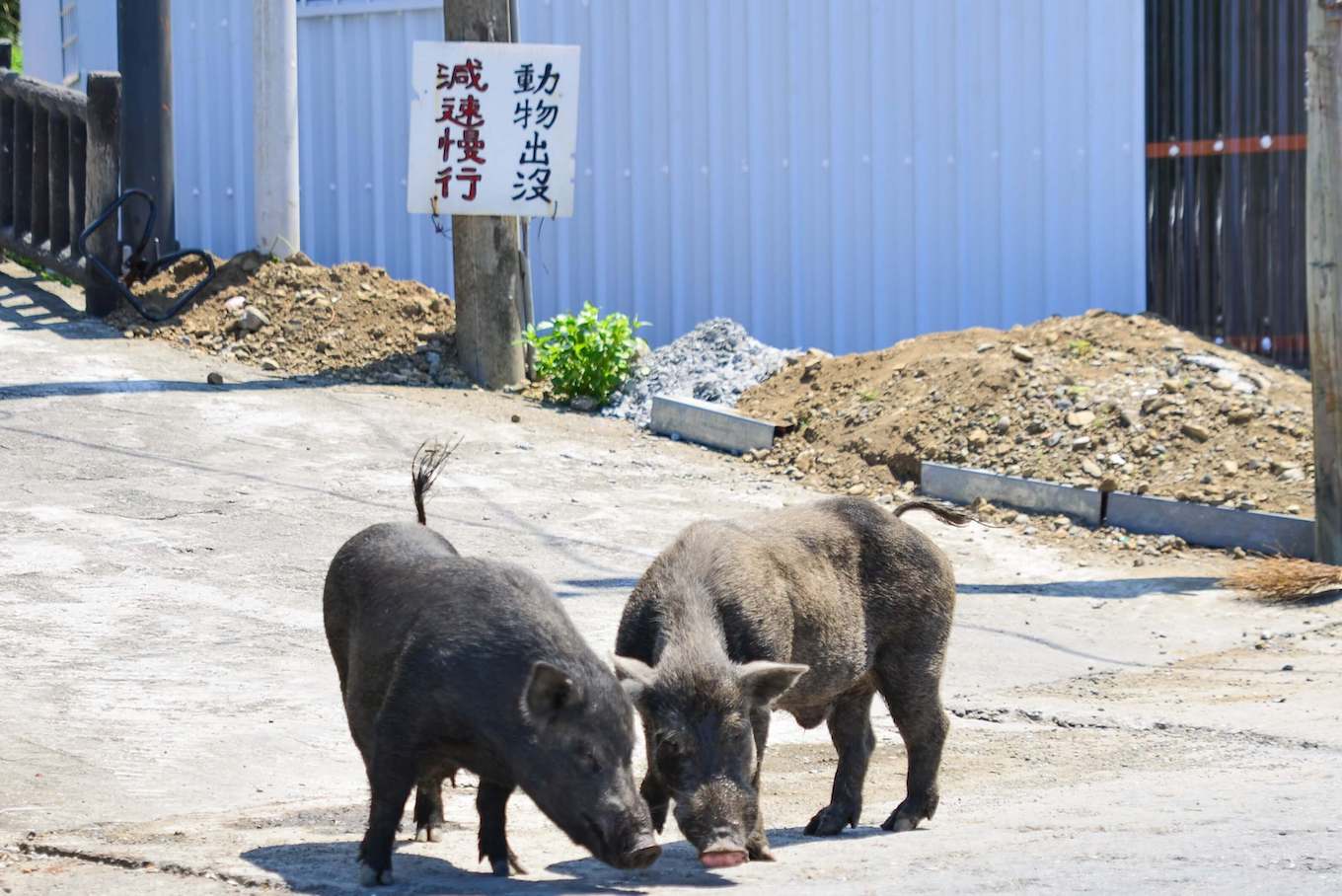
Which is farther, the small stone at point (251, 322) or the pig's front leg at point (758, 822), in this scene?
the small stone at point (251, 322)

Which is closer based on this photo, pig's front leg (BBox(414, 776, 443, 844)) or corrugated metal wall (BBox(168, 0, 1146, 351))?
pig's front leg (BBox(414, 776, 443, 844))

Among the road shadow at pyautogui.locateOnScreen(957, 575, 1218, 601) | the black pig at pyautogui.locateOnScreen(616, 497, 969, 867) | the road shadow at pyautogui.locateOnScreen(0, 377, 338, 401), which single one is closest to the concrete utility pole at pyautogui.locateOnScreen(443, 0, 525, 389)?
the road shadow at pyautogui.locateOnScreen(0, 377, 338, 401)

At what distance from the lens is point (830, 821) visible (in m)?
6.60

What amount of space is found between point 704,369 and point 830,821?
8766 mm

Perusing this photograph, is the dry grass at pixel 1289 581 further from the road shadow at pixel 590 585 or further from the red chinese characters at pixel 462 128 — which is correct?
the red chinese characters at pixel 462 128

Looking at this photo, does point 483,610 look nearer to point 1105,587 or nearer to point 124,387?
point 1105,587

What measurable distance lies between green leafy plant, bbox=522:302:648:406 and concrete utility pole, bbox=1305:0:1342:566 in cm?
533

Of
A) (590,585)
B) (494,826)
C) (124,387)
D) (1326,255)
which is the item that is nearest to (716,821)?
(494,826)

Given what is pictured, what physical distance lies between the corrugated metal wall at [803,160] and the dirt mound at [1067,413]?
1.31 meters

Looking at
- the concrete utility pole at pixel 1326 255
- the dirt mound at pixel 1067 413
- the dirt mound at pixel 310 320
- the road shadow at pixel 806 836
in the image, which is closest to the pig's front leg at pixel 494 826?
the road shadow at pixel 806 836

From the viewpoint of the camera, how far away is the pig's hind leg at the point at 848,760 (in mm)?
6602

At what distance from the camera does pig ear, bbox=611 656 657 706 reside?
5602 millimetres

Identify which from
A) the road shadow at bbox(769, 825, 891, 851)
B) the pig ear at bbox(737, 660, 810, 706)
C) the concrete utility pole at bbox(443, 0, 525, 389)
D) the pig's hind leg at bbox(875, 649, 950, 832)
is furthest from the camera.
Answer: the concrete utility pole at bbox(443, 0, 525, 389)

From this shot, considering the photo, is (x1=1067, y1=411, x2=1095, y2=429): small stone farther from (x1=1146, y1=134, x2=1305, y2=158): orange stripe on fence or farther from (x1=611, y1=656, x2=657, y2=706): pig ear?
(x1=611, y1=656, x2=657, y2=706): pig ear
